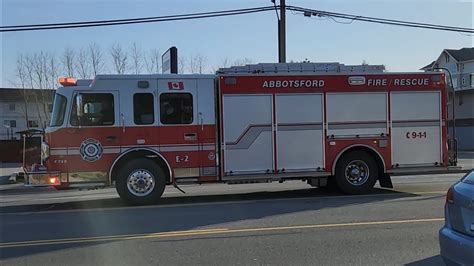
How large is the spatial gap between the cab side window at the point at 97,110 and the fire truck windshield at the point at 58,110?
32 cm

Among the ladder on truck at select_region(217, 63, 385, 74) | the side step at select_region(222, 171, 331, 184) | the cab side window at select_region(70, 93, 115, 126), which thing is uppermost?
the ladder on truck at select_region(217, 63, 385, 74)

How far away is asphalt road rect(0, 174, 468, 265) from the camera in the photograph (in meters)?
6.51

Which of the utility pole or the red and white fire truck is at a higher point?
the utility pole

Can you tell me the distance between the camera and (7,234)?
8234 mm

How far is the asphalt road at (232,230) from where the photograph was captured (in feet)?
21.4

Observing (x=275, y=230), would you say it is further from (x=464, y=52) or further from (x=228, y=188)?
(x=464, y=52)

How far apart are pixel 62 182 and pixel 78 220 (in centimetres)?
211

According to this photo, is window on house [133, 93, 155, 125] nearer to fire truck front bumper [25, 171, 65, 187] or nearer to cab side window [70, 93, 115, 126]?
cab side window [70, 93, 115, 126]

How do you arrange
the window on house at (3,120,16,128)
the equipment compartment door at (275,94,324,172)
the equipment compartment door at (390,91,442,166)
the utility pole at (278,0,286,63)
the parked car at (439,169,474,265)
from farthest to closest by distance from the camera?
the window on house at (3,120,16,128)
the utility pole at (278,0,286,63)
the equipment compartment door at (390,91,442,166)
the equipment compartment door at (275,94,324,172)
the parked car at (439,169,474,265)

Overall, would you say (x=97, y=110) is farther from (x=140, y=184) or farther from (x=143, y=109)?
(x=140, y=184)

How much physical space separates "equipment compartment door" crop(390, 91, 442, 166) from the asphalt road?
85 centimetres

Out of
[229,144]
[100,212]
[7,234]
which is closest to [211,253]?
[7,234]

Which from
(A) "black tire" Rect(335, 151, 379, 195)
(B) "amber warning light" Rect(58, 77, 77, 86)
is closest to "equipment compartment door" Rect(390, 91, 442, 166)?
(A) "black tire" Rect(335, 151, 379, 195)

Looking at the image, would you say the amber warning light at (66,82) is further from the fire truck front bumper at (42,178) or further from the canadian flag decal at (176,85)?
the canadian flag decal at (176,85)
